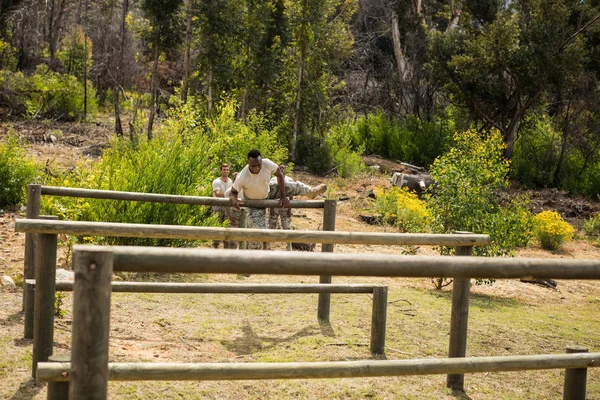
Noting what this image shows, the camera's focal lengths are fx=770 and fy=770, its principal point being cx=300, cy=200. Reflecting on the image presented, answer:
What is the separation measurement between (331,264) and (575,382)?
1718 millimetres

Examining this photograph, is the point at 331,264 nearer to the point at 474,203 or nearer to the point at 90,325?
the point at 90,325

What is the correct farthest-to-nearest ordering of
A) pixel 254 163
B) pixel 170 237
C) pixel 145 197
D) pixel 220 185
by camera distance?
pixel 220 185 < pixel 254 163 < pixel 145 197 < pixel 170 237

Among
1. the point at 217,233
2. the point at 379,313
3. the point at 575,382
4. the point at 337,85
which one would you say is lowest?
the point at 379,313

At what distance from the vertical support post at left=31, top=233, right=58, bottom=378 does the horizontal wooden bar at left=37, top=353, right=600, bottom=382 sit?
5.67 feet

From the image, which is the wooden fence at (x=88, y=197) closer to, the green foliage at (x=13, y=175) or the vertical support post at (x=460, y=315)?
the vertical support post at (x=460, y=315)

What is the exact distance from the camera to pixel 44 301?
459 centimetres

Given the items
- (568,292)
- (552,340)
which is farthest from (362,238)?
(568,292)

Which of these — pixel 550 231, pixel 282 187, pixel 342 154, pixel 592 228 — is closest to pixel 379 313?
pixel 282 187

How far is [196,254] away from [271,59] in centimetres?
2124

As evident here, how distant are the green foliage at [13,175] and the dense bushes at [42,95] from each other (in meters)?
11.3

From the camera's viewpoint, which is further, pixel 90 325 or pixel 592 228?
pixel 592 228

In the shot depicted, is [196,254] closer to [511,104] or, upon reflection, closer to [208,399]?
[208,399]

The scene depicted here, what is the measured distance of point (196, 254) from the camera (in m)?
2.57

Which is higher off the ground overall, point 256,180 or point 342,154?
point 342,154
